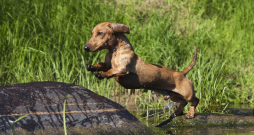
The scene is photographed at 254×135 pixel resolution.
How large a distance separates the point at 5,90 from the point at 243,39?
6171mm

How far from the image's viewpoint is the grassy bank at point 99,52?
5574mm

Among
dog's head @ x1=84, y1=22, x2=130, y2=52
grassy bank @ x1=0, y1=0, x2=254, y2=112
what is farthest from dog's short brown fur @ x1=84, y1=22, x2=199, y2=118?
grassy bank @ x1=0, y1=0, x2=254, y2=112

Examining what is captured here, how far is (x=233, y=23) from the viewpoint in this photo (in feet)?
27.6

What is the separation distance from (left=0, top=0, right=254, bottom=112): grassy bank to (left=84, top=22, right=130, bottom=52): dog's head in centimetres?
223

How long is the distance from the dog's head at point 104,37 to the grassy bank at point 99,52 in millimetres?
2229

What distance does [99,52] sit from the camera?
6.16 meters

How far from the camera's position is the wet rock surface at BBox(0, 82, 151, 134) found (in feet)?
10.2

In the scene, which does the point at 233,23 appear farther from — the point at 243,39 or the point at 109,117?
the point at 109,117

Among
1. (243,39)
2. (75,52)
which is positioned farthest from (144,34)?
(243,39)

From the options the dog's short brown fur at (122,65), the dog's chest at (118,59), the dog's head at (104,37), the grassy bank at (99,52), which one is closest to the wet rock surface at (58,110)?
the dog's short brown fur at (122,65)

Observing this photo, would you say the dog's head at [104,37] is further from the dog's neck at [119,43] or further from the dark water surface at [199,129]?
the dark water surface at [199,129]

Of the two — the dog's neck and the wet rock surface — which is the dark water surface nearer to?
the wet rock surface

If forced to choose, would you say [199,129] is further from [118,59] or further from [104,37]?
[104,37]

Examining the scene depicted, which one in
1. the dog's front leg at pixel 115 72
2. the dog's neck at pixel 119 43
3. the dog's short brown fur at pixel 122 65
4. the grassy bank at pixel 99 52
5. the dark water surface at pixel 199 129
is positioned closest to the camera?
the dog's front leg at pixel 115 72
